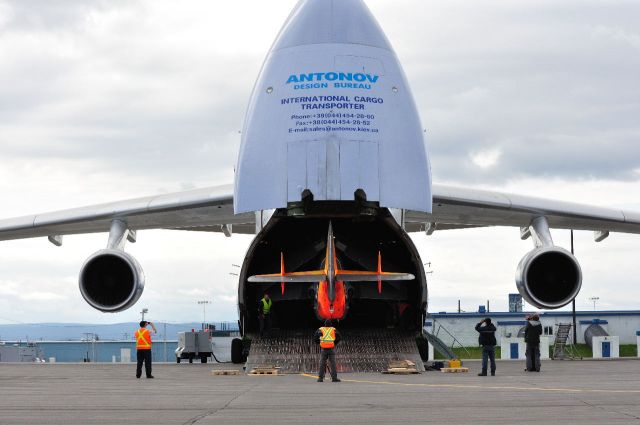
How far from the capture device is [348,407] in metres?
10.3

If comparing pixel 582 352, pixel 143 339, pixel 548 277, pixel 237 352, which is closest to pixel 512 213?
pixel 548 277

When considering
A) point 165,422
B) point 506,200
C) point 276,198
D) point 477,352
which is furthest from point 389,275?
point 477,352

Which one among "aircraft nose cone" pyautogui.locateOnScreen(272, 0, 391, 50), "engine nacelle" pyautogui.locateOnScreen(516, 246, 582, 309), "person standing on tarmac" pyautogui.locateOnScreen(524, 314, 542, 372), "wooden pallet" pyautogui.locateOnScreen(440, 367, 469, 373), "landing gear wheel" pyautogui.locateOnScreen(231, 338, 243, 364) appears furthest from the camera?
"landing gear wheel" pyautogui.locateOnScreen(231, 338, 243, 364)

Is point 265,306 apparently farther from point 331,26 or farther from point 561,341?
point 561,341

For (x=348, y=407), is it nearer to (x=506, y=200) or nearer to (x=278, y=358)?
(x=278, y=358)

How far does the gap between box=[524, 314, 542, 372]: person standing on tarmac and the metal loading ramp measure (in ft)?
6.87

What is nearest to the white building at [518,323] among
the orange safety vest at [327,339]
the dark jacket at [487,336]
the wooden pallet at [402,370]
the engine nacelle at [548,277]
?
the engine nacelle at [548,277]

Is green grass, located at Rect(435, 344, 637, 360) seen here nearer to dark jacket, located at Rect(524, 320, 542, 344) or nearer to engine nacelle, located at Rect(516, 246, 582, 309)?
engine nacelle, located at Rect(516, 246, 582, 309)

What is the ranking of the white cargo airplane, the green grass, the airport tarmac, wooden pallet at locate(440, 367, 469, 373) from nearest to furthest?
the airport tarmac
the white cargo airplane
wooden pallet at locate(440, 367, 469, 373)
the green grass

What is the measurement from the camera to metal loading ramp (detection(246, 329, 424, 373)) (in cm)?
1773

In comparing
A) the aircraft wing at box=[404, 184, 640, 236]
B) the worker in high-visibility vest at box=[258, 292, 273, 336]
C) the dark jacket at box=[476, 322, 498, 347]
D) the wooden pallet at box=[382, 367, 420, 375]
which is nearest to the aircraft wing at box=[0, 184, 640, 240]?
the aircraft wing at box=[404, 184, 640, 236]

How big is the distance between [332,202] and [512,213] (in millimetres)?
5553

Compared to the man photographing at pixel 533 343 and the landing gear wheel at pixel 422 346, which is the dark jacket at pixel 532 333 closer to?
the man photographing at pixel 533 343

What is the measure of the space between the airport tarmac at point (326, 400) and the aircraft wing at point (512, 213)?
4806 millimetres
